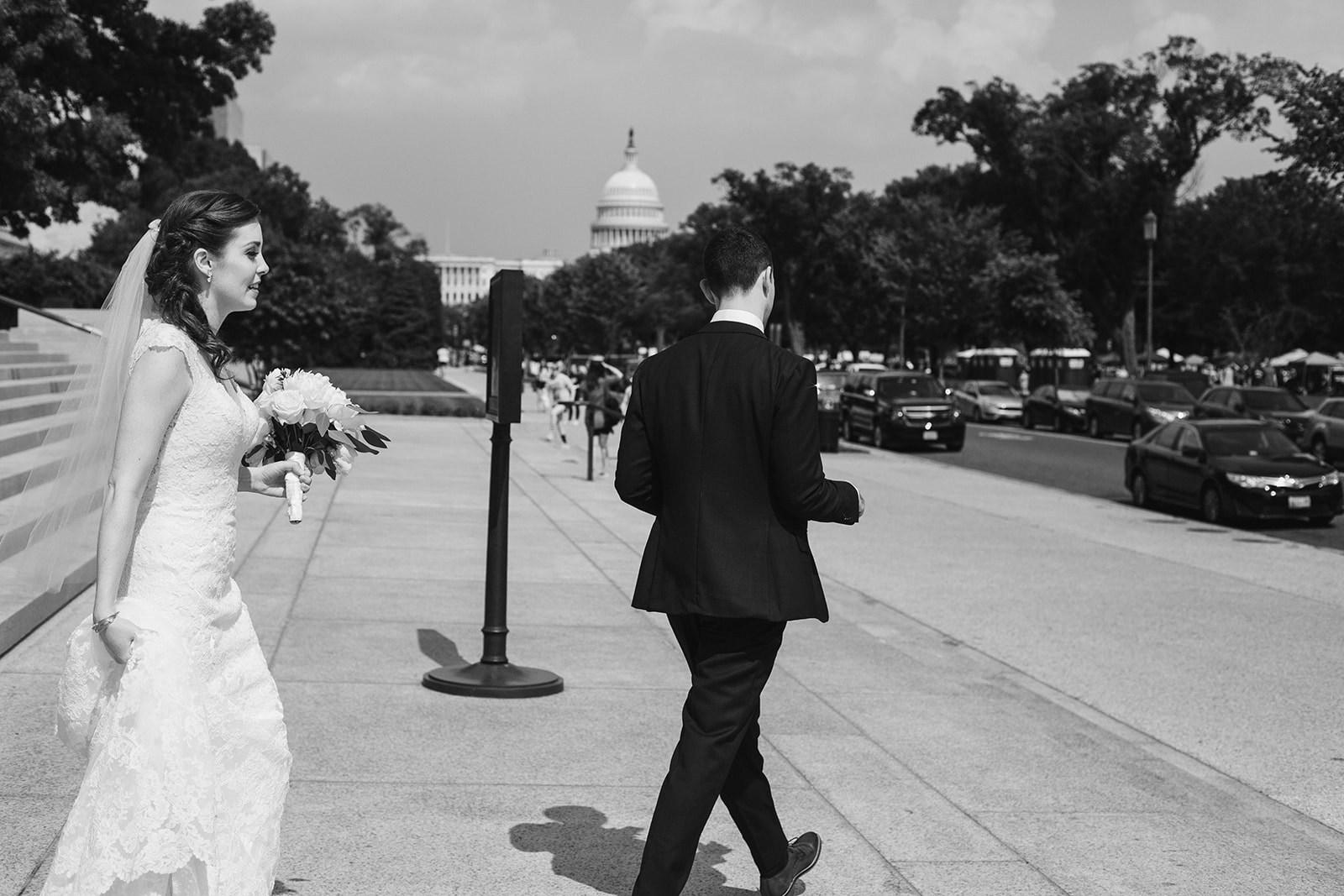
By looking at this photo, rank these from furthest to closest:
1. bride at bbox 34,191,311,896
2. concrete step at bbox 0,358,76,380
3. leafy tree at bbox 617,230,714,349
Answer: leafy tree at bbox 617,230,714,349 < concrete step at bbox 0,358,76,380 < bride at bbox 34,191,311,896

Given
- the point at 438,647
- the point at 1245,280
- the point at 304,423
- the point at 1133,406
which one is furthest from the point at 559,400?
the point at 1245,280

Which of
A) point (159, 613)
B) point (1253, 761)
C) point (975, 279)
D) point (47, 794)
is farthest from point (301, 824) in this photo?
point (975, 279)

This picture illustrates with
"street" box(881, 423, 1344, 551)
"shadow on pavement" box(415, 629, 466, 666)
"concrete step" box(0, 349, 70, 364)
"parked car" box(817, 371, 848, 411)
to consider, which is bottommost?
"street" box(881, 423, 1344, 551)

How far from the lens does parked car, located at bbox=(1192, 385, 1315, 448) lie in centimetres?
3400

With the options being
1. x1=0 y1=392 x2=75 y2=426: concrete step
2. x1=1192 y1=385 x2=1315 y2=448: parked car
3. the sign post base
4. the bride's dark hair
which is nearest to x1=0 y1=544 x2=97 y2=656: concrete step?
the sign post base

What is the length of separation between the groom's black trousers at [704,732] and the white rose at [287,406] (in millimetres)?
1164

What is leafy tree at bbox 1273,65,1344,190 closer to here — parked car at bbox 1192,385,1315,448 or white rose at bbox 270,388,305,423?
parked car at bbox 1192,385,1315,448

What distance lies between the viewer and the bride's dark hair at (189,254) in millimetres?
3928

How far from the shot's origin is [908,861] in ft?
17.7

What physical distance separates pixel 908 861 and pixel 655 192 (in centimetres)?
19394

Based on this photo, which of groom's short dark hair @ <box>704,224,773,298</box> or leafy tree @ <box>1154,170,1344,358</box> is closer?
groom's short dark hair @ <box>704,224,773,298</box>

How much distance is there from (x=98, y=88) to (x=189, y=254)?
3170 cm

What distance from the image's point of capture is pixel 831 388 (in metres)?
39.8

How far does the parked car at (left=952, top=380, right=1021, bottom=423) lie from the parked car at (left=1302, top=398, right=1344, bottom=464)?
1699 cm
